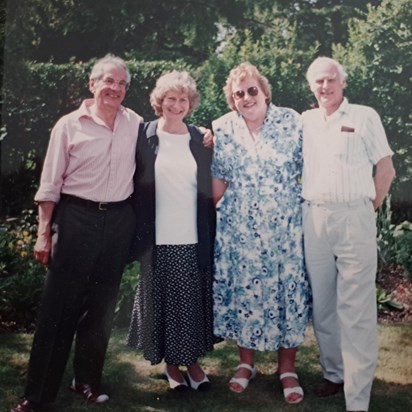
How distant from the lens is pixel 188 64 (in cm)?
356

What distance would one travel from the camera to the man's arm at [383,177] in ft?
8.96

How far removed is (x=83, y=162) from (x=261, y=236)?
1010mm

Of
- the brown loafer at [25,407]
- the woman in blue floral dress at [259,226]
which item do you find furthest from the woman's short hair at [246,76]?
the brown loafer at [25,407]

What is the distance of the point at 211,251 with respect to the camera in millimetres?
2961

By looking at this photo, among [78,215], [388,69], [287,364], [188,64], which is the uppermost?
[188,64]

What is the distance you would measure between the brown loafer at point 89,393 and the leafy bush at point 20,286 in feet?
2.31

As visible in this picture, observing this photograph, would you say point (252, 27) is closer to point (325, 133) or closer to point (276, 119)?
point (276, 119)

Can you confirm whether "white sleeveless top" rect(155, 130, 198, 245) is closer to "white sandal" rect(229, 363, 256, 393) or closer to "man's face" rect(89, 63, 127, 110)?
"man's face" rect(89, 63, 127, 110)

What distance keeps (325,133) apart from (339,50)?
2.77ft

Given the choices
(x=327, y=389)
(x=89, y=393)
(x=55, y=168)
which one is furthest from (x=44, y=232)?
(x=327, y=389)

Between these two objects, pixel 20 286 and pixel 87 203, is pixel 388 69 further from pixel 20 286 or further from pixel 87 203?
pixel 20 286

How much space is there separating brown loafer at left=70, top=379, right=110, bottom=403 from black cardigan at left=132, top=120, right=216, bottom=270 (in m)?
0.77

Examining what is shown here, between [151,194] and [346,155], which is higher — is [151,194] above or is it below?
below

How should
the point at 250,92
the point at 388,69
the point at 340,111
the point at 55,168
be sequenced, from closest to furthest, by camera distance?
the point at 55,168 < the point at 340,111 < the point at 250,92 < the point at 388,69
